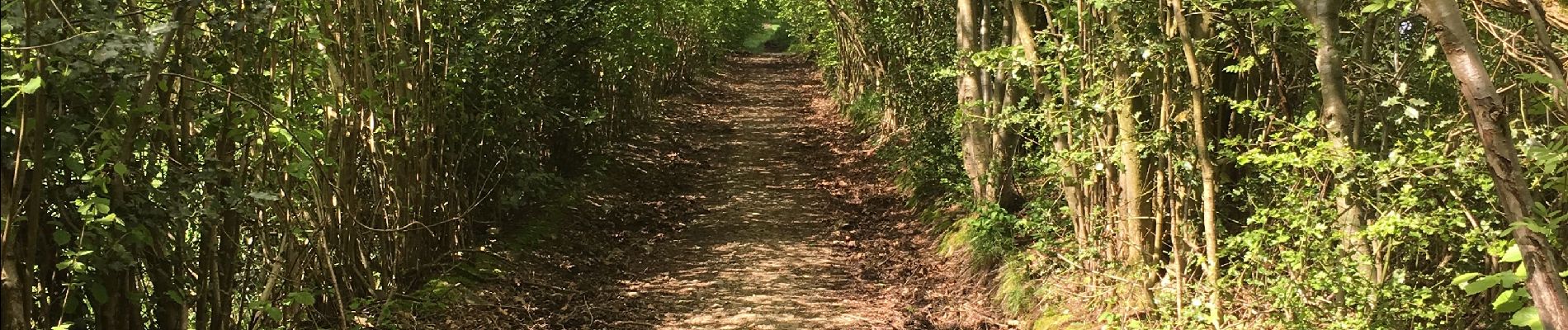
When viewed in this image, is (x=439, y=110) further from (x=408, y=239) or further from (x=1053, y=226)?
(x=1053, y=226)

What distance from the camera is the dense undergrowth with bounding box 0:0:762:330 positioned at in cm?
308

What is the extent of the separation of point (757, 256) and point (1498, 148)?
717 centimetres

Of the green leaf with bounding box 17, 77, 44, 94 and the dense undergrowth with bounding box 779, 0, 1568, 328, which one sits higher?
the green leaf with bounding box 17, 77, 44, 94

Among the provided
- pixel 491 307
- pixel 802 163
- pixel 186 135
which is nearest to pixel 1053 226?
pixel 491 307

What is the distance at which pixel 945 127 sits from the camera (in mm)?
10016

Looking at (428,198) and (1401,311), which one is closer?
(1401,311)

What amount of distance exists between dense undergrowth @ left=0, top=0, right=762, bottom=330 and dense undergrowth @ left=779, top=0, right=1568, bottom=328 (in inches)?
132

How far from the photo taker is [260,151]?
14.3 feet

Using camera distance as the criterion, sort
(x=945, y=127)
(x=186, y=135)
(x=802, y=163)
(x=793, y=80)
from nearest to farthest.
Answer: (x=186, y=135) → (x=945, y=127) → (x=802, y=163) → (x=793, y=80)

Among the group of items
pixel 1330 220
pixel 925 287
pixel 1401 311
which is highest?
pixel 1330 220

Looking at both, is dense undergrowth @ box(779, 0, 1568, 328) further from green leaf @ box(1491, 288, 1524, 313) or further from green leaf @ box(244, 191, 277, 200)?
green leaf @ box(244, 191, 277, 200)

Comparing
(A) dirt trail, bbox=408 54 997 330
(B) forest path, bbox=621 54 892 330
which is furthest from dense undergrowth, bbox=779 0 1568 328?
(B) forest path, bbox=621 54 892 330

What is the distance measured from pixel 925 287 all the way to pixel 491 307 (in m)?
3.06

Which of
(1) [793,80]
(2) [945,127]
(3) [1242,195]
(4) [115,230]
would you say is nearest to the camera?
(4) [115,230]
